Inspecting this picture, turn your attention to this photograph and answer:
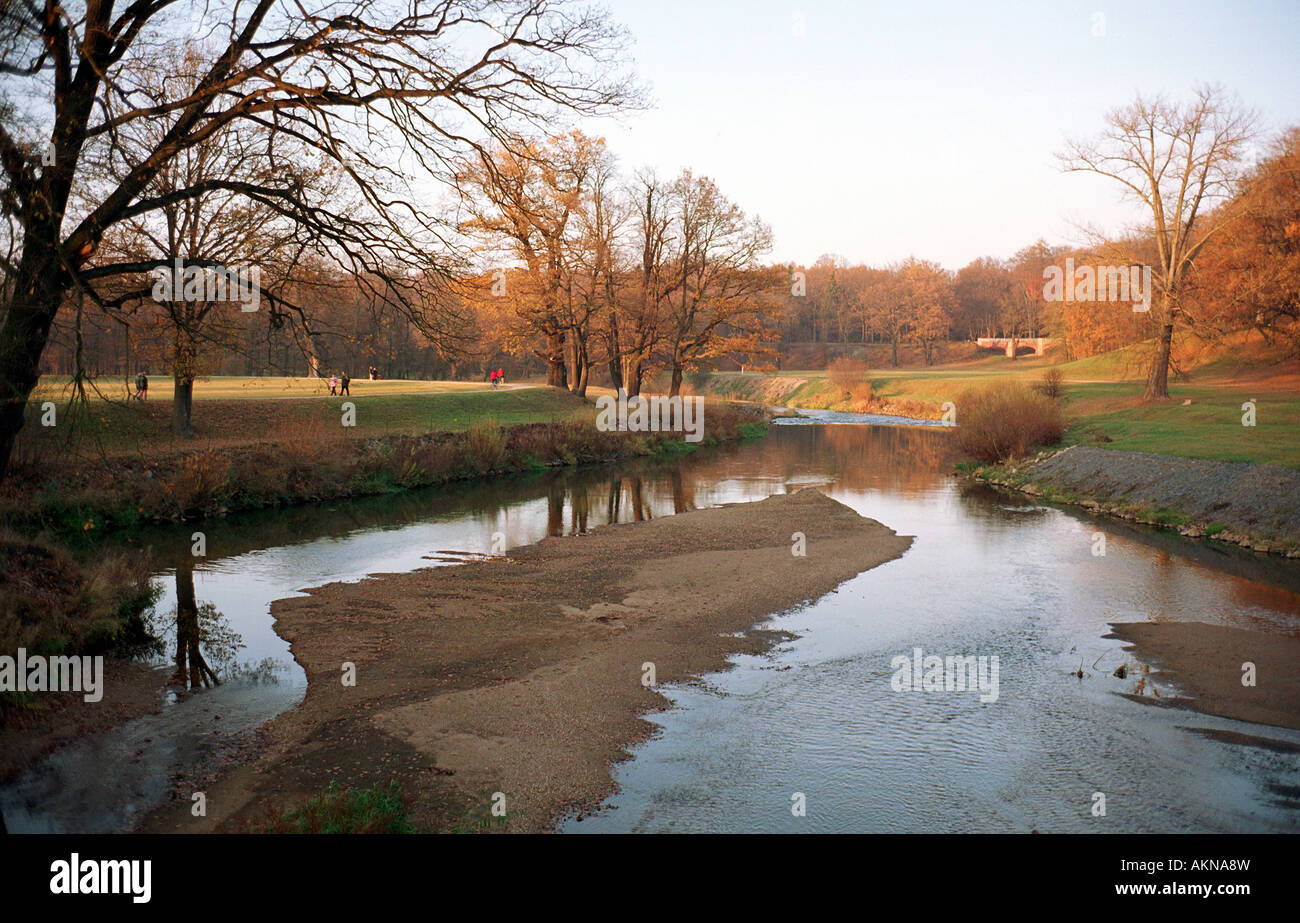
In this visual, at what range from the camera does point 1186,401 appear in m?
32.6

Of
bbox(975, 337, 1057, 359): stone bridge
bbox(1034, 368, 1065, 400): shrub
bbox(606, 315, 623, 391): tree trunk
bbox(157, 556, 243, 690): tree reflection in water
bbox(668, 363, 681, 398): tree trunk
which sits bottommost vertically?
bbox(157, 556, 243, 690): tree reflection in water

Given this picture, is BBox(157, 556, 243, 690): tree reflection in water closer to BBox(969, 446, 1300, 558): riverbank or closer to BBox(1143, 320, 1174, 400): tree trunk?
BBox(969, 446, 1300, 558): riverbank

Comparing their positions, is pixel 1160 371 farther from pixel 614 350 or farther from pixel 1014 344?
pixel 1014 344

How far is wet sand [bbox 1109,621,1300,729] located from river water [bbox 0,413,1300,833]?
334 millimetres

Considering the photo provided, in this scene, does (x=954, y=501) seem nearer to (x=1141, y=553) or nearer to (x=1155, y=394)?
(x=1141, y=553)

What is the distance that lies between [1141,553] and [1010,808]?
504 inches

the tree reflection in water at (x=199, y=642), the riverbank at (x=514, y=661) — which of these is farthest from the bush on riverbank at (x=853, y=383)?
the tree reflection in water at (x=199, y=642)

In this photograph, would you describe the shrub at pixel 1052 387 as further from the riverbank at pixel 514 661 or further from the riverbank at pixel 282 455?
the riverbank at pixel 514 661

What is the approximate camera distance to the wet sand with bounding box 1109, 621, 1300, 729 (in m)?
9.11

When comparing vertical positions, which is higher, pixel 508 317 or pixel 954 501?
pixel 508 317

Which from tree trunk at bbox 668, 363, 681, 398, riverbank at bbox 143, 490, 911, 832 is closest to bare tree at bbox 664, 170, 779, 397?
tree trunk at bbox 668, 363, 681, 398

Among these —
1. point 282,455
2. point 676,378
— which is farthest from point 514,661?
point 676,378
